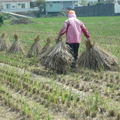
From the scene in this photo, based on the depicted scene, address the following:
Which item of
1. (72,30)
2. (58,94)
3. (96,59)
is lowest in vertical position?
(58,94)

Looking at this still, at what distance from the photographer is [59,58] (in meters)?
7.48

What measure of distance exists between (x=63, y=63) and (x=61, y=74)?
0.30m

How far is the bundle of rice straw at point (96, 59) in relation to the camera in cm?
771

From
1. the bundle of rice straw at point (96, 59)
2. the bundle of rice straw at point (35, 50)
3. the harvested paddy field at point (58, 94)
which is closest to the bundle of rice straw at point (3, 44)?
the bundle of rice straw at point (35, 50)

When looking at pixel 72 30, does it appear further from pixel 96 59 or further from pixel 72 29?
pixel 96 59

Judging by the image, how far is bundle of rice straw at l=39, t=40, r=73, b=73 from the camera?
24.6 ft

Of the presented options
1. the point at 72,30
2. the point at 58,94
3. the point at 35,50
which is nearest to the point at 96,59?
the point at 72,30

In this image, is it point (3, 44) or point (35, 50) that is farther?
point (3, 44)

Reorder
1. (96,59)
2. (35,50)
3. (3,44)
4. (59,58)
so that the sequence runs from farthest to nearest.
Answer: (3,44), (35,50), (96,59), (59,58)

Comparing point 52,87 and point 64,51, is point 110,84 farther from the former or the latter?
point 64,51

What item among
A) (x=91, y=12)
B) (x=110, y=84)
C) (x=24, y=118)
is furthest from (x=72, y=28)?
(x=91, y=12)

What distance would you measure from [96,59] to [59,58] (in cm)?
104

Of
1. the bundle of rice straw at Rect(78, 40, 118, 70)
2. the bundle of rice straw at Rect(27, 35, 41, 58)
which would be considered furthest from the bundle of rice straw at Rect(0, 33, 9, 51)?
the bundle of rice straw at Rect(78, 40, 118, 70)

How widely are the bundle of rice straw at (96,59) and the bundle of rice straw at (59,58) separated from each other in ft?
1.84
